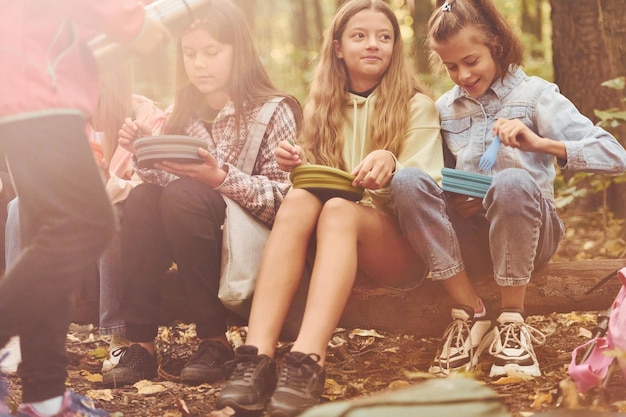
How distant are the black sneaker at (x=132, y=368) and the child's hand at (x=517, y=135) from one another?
160 centimetres

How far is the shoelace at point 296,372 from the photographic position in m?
2.45

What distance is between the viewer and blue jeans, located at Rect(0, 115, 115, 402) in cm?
205

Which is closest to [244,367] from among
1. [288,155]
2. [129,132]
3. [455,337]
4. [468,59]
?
[288,155]

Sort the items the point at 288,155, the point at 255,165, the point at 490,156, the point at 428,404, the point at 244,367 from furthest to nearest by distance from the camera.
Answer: the point at 255,165 < the point at 490,156 < the point at 288,155 < the point at 244,367 < the point at 428,404

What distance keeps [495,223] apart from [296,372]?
0.93 metres

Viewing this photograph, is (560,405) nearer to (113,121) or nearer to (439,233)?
(439,233)

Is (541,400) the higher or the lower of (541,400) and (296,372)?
the lower

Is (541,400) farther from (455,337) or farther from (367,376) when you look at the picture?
(367,376)

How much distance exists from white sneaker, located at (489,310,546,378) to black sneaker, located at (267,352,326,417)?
72 centimetres

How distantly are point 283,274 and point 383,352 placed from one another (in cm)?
96

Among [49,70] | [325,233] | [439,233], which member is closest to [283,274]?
[325,233]

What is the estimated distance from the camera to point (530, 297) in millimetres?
3230

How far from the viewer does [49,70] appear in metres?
2.02

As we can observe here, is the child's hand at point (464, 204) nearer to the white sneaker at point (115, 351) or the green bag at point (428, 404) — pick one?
the green bag at point (428, 404)
